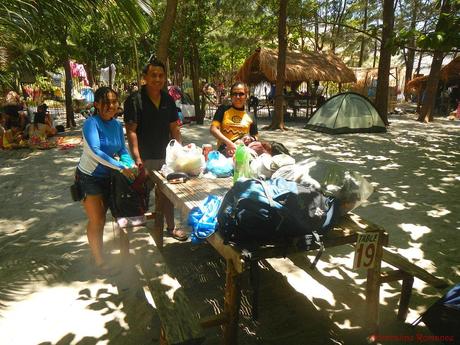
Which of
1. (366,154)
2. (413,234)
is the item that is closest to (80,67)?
A: (366,154)

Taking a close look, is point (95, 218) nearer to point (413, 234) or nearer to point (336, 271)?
point (336, 271)

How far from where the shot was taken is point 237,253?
1959 millimetres

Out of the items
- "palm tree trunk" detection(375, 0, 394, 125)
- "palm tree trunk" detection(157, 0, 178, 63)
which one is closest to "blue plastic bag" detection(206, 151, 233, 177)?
"palm tree trunk" detection(157, 0, 178, 63)

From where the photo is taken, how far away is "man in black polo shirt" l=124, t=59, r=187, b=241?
3.41 meters

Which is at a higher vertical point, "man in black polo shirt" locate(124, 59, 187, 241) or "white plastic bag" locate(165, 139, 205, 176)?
"man in black polo shirt" locate(124, 59, 187, 241)

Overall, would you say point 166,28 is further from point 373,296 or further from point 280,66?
point 280,66

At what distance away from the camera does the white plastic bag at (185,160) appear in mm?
3268

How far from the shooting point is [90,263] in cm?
363

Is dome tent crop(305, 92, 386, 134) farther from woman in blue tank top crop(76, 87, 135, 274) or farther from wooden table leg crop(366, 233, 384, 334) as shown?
wooden table leg crop(366, 233, 384, 334)

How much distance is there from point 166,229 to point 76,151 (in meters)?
5.53

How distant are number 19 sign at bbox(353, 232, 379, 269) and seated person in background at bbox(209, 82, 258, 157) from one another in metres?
1.92

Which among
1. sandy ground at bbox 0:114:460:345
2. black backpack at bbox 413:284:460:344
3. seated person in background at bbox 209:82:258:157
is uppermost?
seated person in background at bbox 209:82:258:157

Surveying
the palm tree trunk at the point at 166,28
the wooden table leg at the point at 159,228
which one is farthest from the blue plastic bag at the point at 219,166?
the palm tree trunk at the point at 166,28

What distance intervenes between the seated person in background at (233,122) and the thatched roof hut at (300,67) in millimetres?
A: 10531
